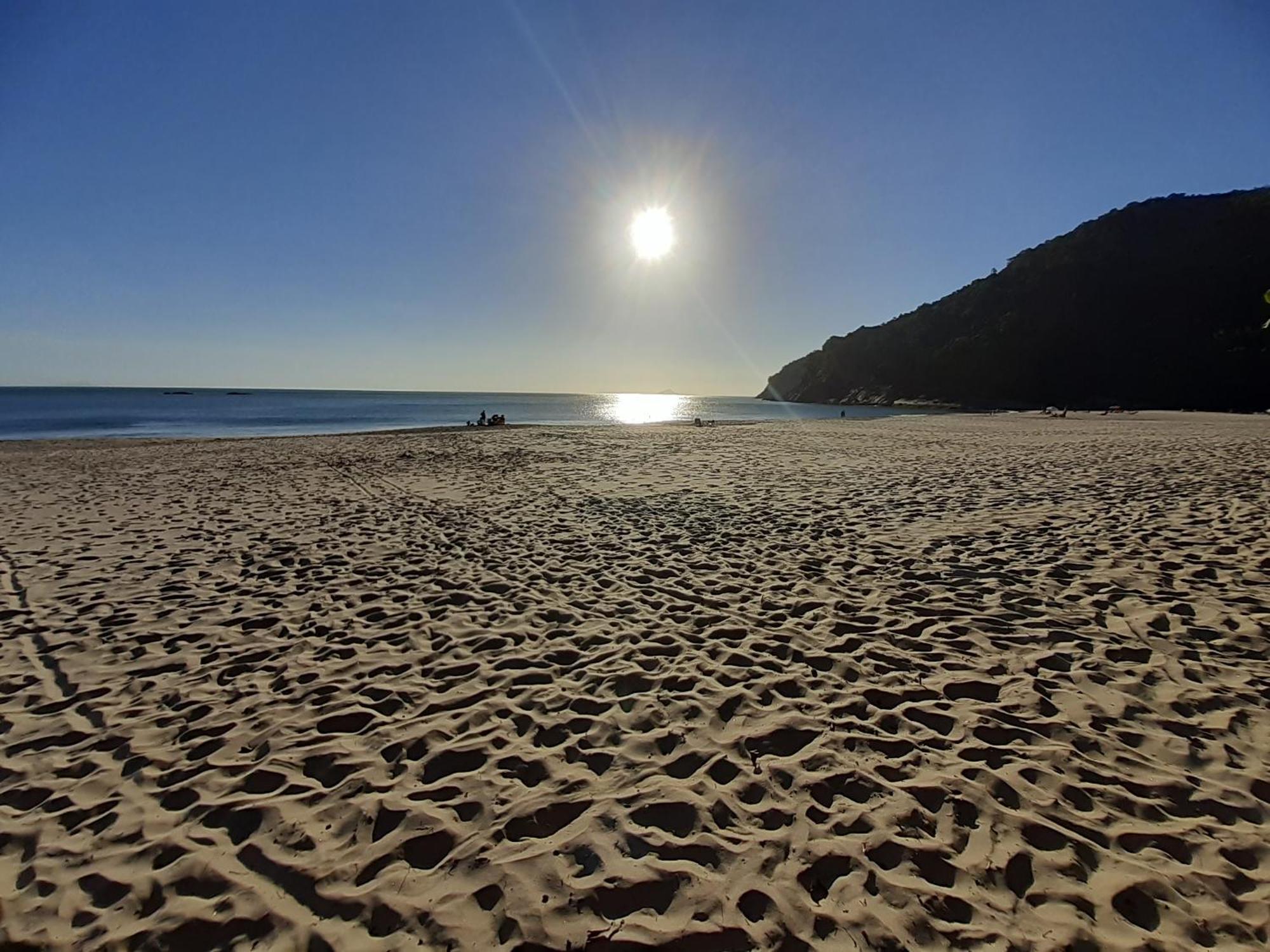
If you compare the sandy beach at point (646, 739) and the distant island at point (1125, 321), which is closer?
the sandy beach at point (646, 739)

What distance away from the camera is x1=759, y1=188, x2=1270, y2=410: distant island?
7119 cm

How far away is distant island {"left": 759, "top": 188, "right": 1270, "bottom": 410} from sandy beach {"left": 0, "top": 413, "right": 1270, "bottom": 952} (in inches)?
3509

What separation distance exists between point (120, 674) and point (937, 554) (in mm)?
8914

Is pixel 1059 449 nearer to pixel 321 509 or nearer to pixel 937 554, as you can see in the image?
pixel 937 554

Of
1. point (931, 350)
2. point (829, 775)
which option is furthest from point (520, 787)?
point (931, 350)

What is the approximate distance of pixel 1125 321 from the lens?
268ft

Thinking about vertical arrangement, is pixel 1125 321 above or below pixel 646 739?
above

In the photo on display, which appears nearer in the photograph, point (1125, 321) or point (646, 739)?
point (646, 739)

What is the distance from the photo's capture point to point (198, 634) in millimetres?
5340

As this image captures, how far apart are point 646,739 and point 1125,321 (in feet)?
362

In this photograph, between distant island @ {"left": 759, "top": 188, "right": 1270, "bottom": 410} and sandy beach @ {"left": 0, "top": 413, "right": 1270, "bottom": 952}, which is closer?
sandy beach @ {"left": 0, "top": 413, "right": 1270, "bottom": 952}

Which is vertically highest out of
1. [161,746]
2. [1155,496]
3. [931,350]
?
[931,350]

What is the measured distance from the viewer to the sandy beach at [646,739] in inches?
96.5

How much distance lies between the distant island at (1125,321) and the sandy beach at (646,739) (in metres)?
89.1
